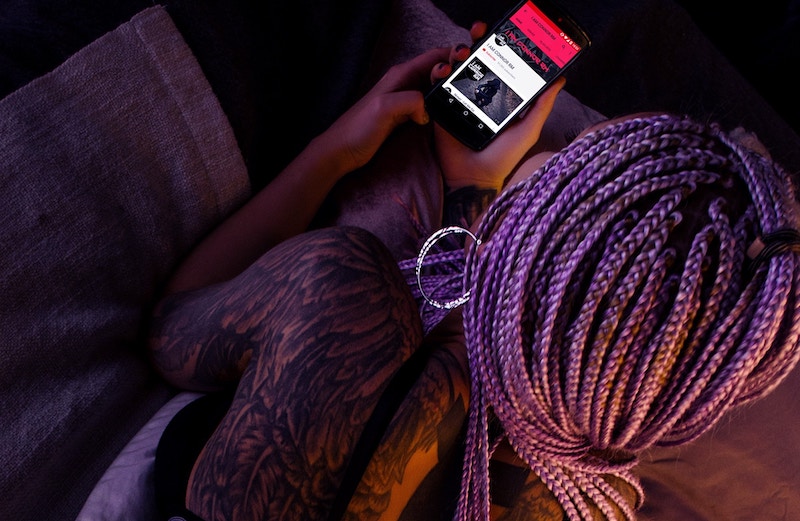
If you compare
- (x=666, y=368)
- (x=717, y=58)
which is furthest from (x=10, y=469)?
(x=717, y=58)

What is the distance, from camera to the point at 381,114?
3.00 feet

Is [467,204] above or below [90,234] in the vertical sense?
below

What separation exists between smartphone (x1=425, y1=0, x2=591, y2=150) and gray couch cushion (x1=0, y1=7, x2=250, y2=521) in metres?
0.34

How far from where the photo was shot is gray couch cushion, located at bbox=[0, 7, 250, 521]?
714 mm

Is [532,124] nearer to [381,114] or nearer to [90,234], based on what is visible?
[381,114]

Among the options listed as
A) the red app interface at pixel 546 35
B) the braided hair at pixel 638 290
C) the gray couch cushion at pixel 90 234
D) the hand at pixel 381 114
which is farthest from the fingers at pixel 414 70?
the braided hair at pixel 638 290

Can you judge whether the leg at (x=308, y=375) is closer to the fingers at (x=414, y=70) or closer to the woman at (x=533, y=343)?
the woman at (x=533, y=343)

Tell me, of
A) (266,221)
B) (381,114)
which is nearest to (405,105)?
(381,114)

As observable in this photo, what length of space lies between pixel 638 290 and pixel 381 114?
50cm

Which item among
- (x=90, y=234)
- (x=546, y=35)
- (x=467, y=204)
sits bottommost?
(x=467, y=204)

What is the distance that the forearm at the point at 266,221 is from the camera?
887mm

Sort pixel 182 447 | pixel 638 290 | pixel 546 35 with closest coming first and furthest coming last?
pixel 638 290 → pixel 182 447 → pixel 546 35

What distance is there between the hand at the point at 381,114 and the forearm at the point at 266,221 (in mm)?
14

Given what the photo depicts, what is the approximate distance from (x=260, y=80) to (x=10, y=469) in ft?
2.05
